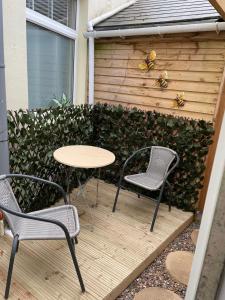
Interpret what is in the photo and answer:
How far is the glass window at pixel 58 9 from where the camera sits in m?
3.37

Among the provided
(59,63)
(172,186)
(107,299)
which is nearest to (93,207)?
(172,186)

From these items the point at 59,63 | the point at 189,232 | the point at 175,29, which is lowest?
the point at 189,232

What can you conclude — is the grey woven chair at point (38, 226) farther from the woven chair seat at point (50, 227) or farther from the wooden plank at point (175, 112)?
the wooden plank at point (175, 112)

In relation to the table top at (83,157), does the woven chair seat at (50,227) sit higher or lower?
lower

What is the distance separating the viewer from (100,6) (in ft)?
14.1

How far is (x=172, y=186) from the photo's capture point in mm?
3576

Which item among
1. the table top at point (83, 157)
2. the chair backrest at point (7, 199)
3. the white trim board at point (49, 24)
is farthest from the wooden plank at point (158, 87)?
the chair backrest at point (7, 199)

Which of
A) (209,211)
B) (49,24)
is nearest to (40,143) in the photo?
(49,24)

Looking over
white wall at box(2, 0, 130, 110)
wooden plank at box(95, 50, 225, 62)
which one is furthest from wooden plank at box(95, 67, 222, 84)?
white wall at box(2, 0, 130, 110)

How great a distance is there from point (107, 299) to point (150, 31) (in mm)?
3264

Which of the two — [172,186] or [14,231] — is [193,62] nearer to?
[172,186]

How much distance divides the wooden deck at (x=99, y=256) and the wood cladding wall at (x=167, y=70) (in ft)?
5.26

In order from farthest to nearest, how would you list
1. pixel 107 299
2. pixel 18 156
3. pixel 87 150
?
pixel 87 150
pixel 18 156
pixel 107 299

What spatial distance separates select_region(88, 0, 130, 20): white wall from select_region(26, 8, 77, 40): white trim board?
454 mm
